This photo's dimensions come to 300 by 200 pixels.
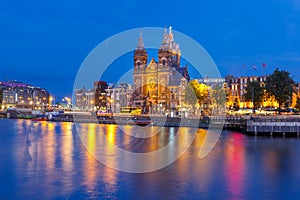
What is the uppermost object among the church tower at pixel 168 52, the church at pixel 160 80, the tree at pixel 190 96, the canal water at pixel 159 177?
the church tower at pixel 168 52

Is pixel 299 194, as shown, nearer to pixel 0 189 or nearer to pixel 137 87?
pixel 0 189

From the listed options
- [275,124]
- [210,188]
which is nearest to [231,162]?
[210,188]

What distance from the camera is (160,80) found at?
16962 cm

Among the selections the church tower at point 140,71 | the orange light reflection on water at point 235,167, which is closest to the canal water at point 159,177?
the orange light reflection on water at point 235,167

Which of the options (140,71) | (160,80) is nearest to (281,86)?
(160,80)

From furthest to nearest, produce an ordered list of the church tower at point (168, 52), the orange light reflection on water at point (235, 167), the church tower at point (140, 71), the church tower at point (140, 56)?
1. the church tower at point (140, 56)
2. the church tower at point (168, 52)
3. the church tower at point (140, 71)
4. the orange light reflection on water at point (235, 167)

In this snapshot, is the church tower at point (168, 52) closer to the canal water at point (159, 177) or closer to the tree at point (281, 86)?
the tree at point (281, 86)

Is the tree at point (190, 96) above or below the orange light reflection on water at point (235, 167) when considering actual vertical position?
above

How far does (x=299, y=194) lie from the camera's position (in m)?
23.1

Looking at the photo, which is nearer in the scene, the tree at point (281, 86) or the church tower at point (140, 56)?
the tree at point (281, 86)

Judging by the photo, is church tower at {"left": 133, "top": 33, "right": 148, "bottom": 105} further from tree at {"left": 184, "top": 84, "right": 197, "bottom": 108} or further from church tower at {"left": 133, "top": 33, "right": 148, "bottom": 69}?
tree at {"left": 184, "top": 84, "right": 197, "bottom": 108}

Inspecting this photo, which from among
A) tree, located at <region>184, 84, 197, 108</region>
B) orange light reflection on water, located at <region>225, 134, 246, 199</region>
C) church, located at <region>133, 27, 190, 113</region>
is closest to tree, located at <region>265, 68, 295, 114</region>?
tree, located at <region>184, 84, 197, 108</region>

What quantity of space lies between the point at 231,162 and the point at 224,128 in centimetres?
4337

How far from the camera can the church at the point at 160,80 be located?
530 ft
